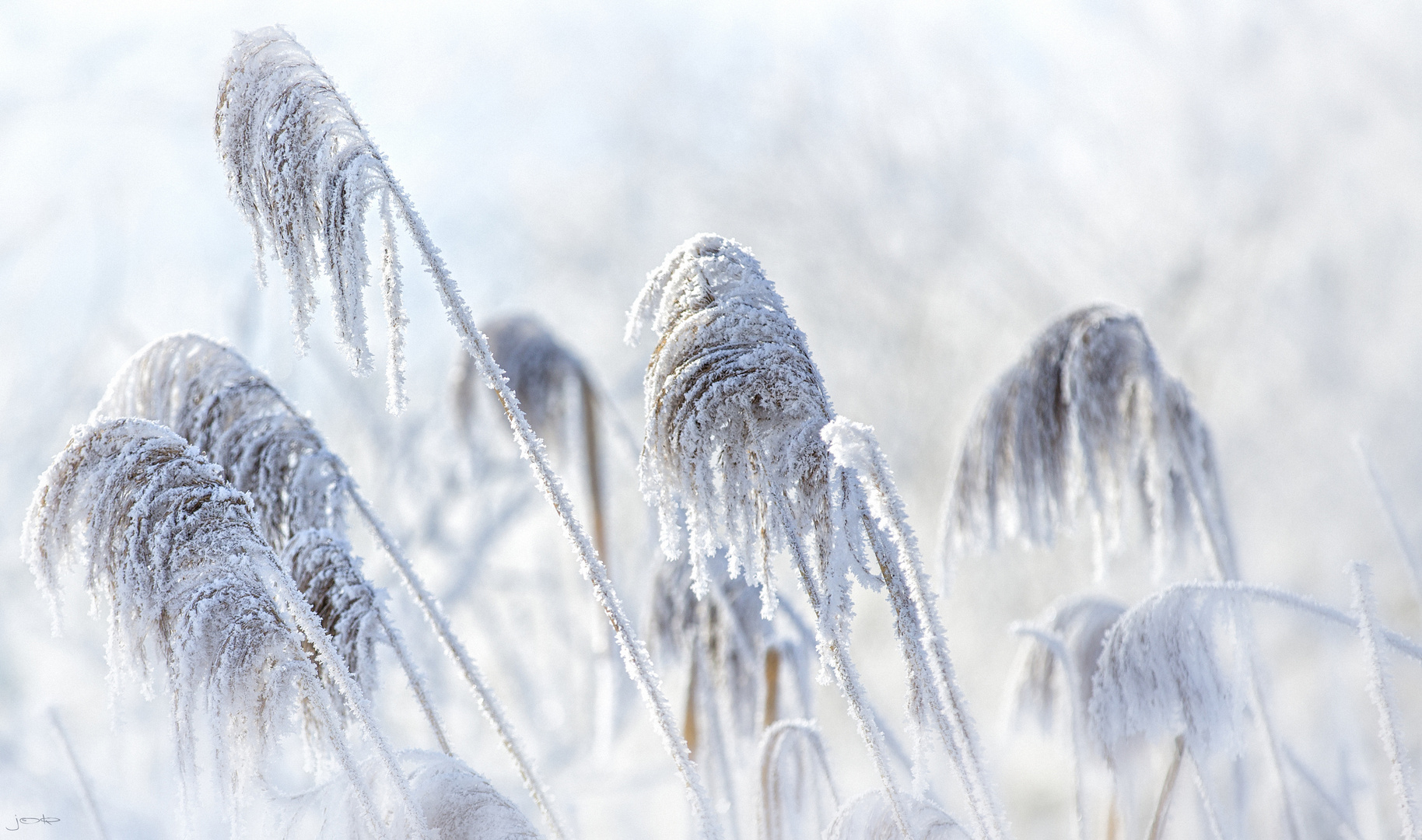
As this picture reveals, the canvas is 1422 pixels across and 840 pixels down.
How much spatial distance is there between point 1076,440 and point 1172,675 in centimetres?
46

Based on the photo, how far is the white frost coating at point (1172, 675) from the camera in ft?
4.18

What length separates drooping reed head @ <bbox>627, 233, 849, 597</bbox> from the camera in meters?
0.98

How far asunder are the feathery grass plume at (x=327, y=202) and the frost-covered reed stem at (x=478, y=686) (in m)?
0.22

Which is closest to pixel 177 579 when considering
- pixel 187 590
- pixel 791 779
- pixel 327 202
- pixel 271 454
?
pixel 187 590

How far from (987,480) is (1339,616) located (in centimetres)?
59

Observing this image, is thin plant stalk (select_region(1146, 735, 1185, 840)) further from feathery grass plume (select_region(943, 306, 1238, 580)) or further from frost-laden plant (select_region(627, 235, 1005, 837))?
frost-laden plant (select_region(627, 235, 1005, 837))

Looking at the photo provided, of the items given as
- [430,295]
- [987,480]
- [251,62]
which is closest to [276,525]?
[251,62]

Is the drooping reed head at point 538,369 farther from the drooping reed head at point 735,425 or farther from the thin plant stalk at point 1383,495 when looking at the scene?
the thin plant stalk at point 1383,495

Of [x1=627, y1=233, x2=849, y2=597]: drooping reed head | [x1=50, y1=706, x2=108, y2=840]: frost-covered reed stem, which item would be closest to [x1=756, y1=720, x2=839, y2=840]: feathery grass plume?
[x1=627, y1=233, x2=849, y2=597]: drooping reed head

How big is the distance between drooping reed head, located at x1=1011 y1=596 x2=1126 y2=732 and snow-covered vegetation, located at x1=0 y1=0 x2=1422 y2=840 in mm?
11

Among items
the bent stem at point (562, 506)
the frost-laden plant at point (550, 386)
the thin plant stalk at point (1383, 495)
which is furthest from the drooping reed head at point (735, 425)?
the frost-laden plant at point (550, 386)

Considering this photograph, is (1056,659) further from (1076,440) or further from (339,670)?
(339,670)

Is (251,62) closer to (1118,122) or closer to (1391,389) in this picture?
(1391,389)

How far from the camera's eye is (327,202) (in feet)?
3.39
